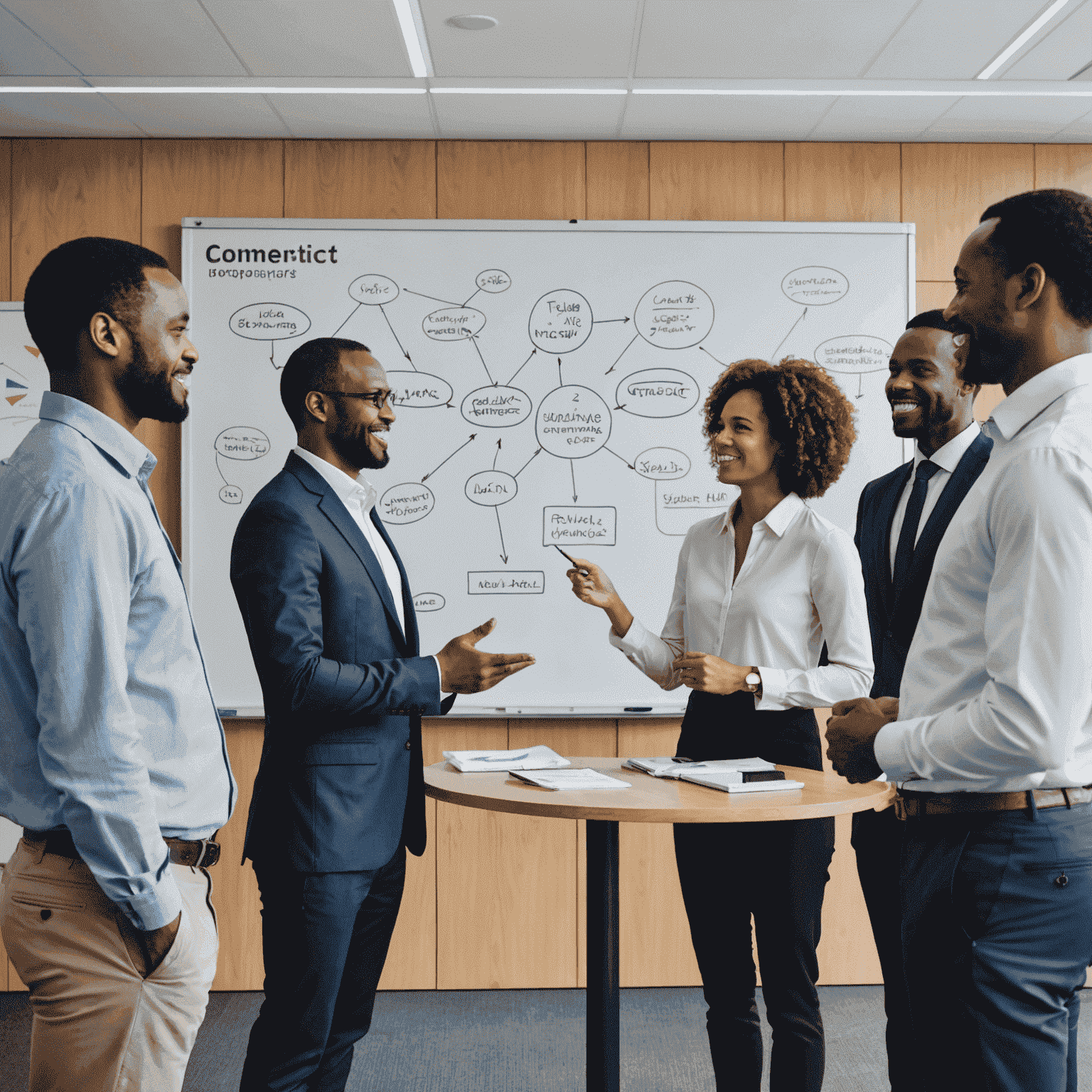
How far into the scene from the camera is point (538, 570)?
327cm

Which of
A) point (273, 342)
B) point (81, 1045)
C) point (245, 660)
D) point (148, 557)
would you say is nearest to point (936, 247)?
point (273, 342)

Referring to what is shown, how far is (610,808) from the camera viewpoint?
5.35ft

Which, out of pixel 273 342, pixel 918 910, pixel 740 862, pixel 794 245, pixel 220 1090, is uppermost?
pixel 794 245

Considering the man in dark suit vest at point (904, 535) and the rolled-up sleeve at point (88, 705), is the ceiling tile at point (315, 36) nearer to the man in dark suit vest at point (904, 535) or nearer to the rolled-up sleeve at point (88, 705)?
the man in dark suit vest at point (904, 535)

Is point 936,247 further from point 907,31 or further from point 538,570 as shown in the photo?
point 538,570

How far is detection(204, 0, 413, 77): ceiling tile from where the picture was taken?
2502 millimetres

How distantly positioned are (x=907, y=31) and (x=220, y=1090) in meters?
3.51

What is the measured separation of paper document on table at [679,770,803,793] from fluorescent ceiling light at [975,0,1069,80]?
222 centimetres

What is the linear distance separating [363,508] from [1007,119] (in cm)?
265

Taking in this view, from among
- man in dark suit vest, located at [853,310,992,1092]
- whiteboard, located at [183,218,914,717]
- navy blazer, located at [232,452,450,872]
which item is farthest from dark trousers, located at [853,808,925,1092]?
whiteboard, located at [183,218,914,717]

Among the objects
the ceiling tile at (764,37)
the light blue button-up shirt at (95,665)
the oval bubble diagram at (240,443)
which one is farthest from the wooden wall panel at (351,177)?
the light blue button-up shirt at (95,665)

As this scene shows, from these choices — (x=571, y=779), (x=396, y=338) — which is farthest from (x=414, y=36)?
(x=571, y=779)

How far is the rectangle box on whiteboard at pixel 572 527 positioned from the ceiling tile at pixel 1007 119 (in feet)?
5.89

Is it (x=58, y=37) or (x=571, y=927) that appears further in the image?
(x=571, y=927)
